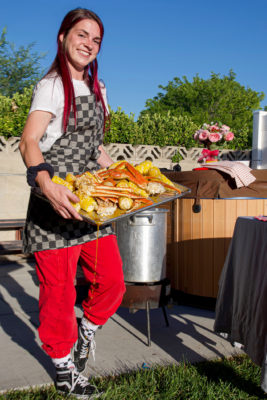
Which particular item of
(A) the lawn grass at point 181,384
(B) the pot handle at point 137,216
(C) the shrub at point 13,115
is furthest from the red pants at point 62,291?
(C) the shrub at point 13,115

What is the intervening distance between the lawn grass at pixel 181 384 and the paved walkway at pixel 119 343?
0.18 metres

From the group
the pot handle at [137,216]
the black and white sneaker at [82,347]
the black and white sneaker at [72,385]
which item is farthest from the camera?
the pot handle at [137,216]

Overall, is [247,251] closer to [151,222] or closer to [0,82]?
[151,222]

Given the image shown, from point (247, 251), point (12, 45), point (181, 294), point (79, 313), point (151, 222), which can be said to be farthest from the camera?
point (12, 45)

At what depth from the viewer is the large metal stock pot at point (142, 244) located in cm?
377

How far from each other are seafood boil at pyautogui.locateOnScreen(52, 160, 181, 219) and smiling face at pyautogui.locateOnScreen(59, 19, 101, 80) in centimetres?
68

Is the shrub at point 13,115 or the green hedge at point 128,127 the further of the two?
the green hedge at point 128,127

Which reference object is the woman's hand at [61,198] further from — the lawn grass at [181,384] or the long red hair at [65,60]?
the lawn grass at [181,384]

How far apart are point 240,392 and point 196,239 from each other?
2.22 metres

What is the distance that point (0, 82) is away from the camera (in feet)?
87.4

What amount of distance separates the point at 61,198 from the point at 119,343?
2.03m

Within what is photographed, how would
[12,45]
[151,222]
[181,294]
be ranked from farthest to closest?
1. [12,45]
2. [181,294]
3. [151,222]

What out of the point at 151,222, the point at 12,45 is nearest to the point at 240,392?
the point at 151,222

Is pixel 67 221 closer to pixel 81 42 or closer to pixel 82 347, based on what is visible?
pixel 82 347
